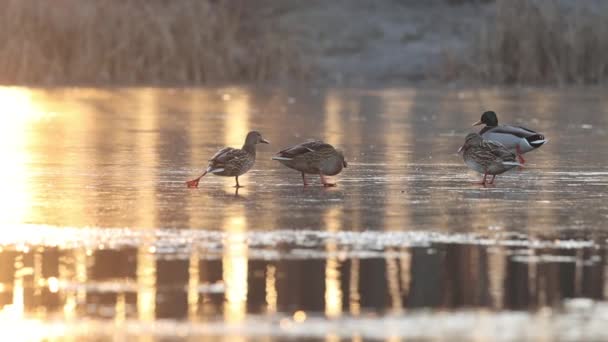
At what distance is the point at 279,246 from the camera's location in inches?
383

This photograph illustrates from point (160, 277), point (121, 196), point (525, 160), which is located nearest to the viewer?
point (160, 277)

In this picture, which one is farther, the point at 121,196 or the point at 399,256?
the point at 121,196

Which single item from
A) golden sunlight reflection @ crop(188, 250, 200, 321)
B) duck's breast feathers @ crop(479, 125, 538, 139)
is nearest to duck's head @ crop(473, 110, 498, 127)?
duck's breast feathers @ crop(479, 125, 538, 139)

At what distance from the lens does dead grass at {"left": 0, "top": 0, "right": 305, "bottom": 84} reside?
112 ft

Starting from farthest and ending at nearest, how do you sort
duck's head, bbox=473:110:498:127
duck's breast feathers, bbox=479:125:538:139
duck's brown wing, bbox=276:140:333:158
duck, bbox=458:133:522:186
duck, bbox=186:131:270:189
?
duck's head, bbox=473:110:498:127
duck's breast feathers, bbox=479:125:538:139
duck, bbox=458:133:522:186
duck's brown wing, bbox=276:140:333:158
duck, bbox=186:131:270:189

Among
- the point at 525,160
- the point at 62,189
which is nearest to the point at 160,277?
the point at 62,189

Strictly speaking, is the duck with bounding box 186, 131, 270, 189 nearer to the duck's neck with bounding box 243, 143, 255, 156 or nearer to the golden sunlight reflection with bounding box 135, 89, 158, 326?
the duck's neck with bounding box 243, 143, 255, 156

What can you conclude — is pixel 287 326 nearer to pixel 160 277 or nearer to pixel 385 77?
pixel 160 277

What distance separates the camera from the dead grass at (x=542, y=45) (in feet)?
112

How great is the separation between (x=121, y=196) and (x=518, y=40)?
75.0 ft

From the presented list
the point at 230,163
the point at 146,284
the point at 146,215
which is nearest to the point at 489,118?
the point at 230,163

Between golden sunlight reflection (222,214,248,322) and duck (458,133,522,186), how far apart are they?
2.74 metres

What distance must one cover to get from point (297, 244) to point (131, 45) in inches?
999

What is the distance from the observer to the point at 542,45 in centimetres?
3472
